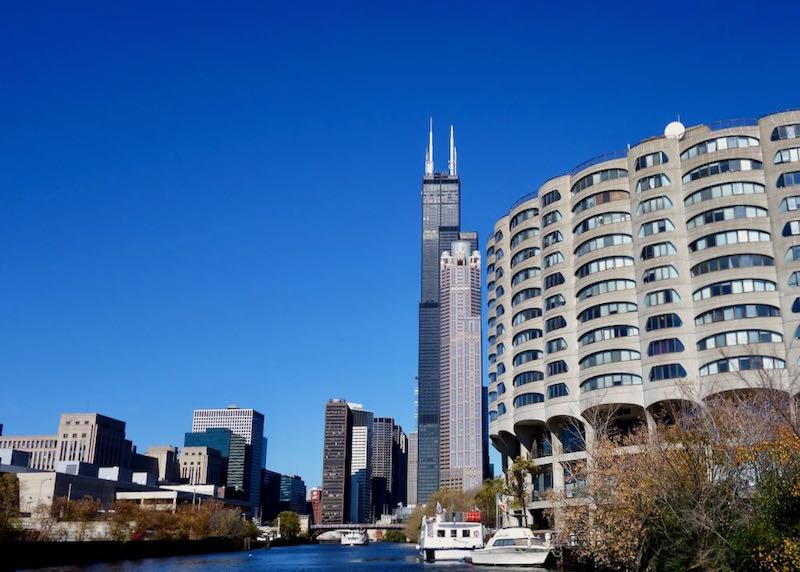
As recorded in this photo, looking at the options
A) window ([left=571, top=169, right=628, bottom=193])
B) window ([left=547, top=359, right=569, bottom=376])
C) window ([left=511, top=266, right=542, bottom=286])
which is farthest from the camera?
window ([left=511, top=266, right=542, bottom=286])

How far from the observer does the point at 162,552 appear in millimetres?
145500

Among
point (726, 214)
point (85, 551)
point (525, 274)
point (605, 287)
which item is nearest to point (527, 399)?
point (525, 274)

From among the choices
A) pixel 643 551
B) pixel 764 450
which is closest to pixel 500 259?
pixel 643 551

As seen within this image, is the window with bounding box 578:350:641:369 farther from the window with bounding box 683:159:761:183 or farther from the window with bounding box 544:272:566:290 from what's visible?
the window with bounding box 683:159:761:183

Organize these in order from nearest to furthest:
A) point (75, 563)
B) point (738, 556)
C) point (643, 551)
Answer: point (738, 556), point (643, 551), point (75, 563)

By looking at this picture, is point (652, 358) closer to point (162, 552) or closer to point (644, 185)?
point (644, 185)

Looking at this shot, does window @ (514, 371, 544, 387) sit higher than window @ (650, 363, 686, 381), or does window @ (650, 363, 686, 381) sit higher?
window @ (514, 371, 544, 387)

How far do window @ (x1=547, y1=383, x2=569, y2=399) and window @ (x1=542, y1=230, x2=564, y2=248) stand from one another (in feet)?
75.6

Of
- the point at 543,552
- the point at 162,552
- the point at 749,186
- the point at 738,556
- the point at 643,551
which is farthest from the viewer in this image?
the point at 162,552

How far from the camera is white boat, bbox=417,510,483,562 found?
118 metres

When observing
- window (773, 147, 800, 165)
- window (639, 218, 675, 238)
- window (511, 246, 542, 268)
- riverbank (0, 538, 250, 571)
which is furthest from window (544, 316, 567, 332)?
riverbank (0, 538, 250, 571)

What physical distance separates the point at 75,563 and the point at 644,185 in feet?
305

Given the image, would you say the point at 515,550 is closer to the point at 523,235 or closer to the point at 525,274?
the point at 525,274

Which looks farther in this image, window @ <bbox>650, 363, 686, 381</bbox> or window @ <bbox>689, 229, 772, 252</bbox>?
window @ <bbox>650, 363, 686, 381</bbox>
